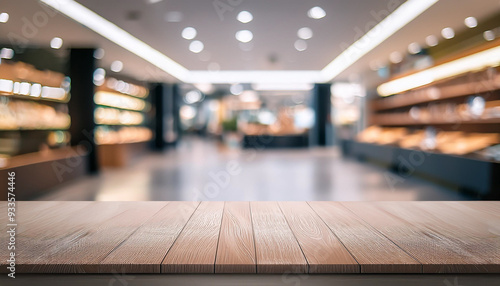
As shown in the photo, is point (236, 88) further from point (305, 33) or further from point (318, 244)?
point (318, 244)

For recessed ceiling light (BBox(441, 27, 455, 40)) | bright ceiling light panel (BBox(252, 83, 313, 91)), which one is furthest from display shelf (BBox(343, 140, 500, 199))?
bright ceiling light panel (BBox(252, 83, 313, 91))

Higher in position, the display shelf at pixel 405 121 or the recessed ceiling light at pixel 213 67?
the recessed ceiling light at pixel 213 67

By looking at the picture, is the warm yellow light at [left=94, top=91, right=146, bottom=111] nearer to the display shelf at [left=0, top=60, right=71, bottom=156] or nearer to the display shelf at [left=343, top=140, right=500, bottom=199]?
the display shelf at [left=0, top=60, right=71, bottom=156]

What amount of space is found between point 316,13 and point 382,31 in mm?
1751

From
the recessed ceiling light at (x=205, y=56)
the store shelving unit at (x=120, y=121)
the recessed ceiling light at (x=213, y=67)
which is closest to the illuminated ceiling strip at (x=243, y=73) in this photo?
the recessed ceiling light at (x=213, y=67)

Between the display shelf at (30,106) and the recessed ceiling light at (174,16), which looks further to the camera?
the recessed ceiling light at (174,16)

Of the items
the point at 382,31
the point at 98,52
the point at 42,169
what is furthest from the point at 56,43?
the point at 382,31

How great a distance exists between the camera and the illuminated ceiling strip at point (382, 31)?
16.8 feet

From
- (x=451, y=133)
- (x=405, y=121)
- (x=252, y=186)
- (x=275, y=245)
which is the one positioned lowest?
(x=252, y=186)

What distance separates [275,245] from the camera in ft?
5.59

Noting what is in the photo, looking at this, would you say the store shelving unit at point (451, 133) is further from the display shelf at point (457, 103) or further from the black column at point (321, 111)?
the black column at point (321, 111)

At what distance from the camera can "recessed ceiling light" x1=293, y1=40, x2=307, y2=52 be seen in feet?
24.3

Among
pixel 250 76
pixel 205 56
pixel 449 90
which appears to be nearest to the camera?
pixel 449 90

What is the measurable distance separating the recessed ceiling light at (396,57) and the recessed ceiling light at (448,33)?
149 centimetres
